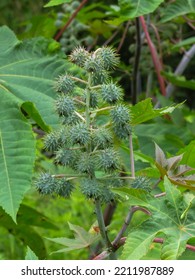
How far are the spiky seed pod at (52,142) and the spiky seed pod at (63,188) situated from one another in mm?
62

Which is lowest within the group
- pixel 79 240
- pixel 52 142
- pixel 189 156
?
pixel 79 240

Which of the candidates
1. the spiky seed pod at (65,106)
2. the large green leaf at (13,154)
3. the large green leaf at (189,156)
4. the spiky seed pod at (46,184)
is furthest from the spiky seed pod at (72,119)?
the large green leaf at (189,156)

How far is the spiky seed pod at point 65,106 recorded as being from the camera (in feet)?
4.00

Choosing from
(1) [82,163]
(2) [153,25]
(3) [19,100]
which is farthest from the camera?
(2) [153,25]

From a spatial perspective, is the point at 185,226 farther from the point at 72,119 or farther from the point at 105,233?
the point at 72,119

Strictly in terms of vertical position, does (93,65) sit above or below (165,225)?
above

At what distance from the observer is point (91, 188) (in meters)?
1.17

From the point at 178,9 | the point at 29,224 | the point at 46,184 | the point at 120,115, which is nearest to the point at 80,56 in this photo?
the point at 120,115

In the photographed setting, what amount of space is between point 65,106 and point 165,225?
0.29 m

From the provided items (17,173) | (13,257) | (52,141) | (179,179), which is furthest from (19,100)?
(13,257)

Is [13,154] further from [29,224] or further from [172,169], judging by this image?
[29,224]

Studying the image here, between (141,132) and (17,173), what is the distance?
85cm

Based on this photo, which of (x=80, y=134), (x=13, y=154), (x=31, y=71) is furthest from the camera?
(x=31, y=71)

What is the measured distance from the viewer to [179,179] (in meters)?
1.26
